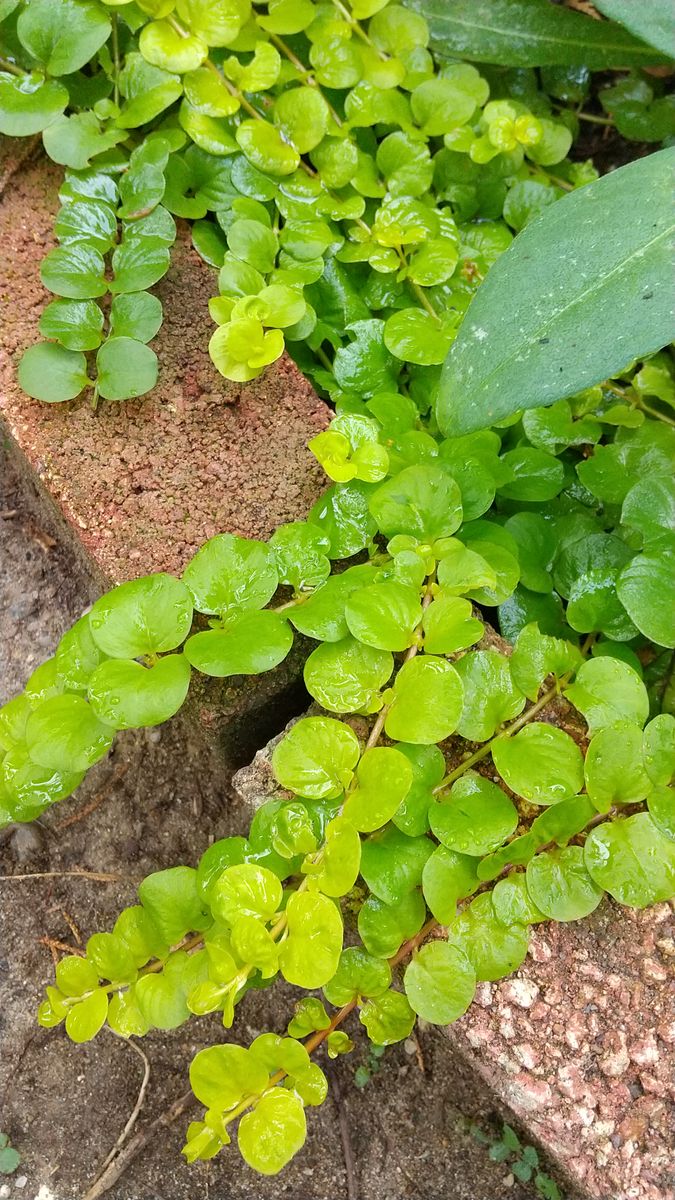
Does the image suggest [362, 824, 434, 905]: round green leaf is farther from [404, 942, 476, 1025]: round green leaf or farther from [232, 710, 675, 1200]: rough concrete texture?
[232, 710, 675, 1200]: rough concrete texture

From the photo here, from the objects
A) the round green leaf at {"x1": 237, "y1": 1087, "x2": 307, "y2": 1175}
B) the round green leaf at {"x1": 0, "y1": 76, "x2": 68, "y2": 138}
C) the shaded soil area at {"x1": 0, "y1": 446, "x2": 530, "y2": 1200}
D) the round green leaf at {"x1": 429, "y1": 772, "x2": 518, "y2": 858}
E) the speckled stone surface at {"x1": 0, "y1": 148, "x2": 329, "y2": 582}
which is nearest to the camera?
the round green leaf at {"x1": 237, "y1": 1087, "x2": 307, "y2": 1175}

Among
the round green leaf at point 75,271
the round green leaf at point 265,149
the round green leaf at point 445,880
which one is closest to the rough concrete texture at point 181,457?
the round green leaf at point 75,271

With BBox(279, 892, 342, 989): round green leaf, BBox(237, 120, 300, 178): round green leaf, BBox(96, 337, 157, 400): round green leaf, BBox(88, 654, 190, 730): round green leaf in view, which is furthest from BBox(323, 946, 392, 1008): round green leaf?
BBox(237, 120, 300, 178): round green leaf

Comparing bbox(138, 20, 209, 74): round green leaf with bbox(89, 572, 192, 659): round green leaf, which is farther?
bbox(138, 20, 209, 74): round green leaf

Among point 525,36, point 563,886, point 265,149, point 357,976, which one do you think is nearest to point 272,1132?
point 357,976

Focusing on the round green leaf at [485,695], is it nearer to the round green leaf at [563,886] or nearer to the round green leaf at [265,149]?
the round green leaf at [563,886]

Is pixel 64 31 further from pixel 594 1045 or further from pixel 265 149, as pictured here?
pixel 594 1045

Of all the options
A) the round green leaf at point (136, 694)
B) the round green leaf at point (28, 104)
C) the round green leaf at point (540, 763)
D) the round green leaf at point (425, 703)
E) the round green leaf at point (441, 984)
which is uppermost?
the round green leaf at point (28, 104)
